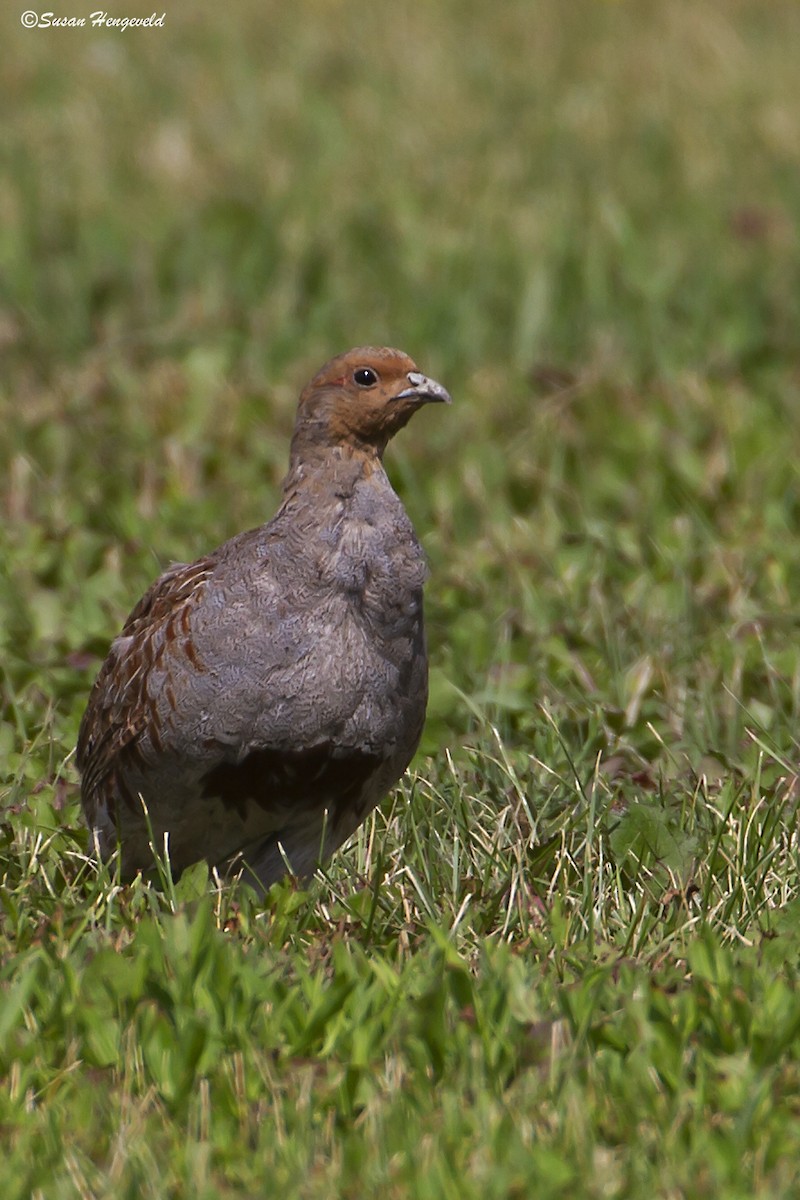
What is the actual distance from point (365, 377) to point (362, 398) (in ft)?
0.17

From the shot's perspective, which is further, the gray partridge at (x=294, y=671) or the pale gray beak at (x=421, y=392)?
the pale gray beak at (x=421, y=392)

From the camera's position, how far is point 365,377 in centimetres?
459

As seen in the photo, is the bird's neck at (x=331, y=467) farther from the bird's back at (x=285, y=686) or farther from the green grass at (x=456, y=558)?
the green grass at (x=456, y=558)

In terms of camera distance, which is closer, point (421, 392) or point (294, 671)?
point (294, 671)

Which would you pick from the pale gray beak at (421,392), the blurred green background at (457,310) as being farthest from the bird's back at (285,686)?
the blurred green background at (457,310)

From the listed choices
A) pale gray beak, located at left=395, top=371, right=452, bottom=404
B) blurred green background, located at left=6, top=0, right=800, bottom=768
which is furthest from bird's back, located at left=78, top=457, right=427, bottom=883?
blurred green background, located at left=6, top=0, right=800, bottom=768

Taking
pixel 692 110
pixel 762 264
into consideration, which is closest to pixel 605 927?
pixel 762 264

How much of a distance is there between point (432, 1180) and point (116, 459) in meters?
4.95

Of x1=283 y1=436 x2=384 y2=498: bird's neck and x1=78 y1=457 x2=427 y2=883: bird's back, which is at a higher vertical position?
x1=283 y1=436 x2=384 y2=498: bird's neck

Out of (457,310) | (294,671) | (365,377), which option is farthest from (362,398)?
(457,310)

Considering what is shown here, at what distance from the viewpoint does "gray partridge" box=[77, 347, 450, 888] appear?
14.2ft

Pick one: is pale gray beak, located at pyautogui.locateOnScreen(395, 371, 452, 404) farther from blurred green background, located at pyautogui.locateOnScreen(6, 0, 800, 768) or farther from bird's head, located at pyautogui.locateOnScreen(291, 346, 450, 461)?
blurred green background, located at pyautogui.locateOnScreen(6, 0, 800, 768)

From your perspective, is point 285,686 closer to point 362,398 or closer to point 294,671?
point 294,671

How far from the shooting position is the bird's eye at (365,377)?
15.0 ft
